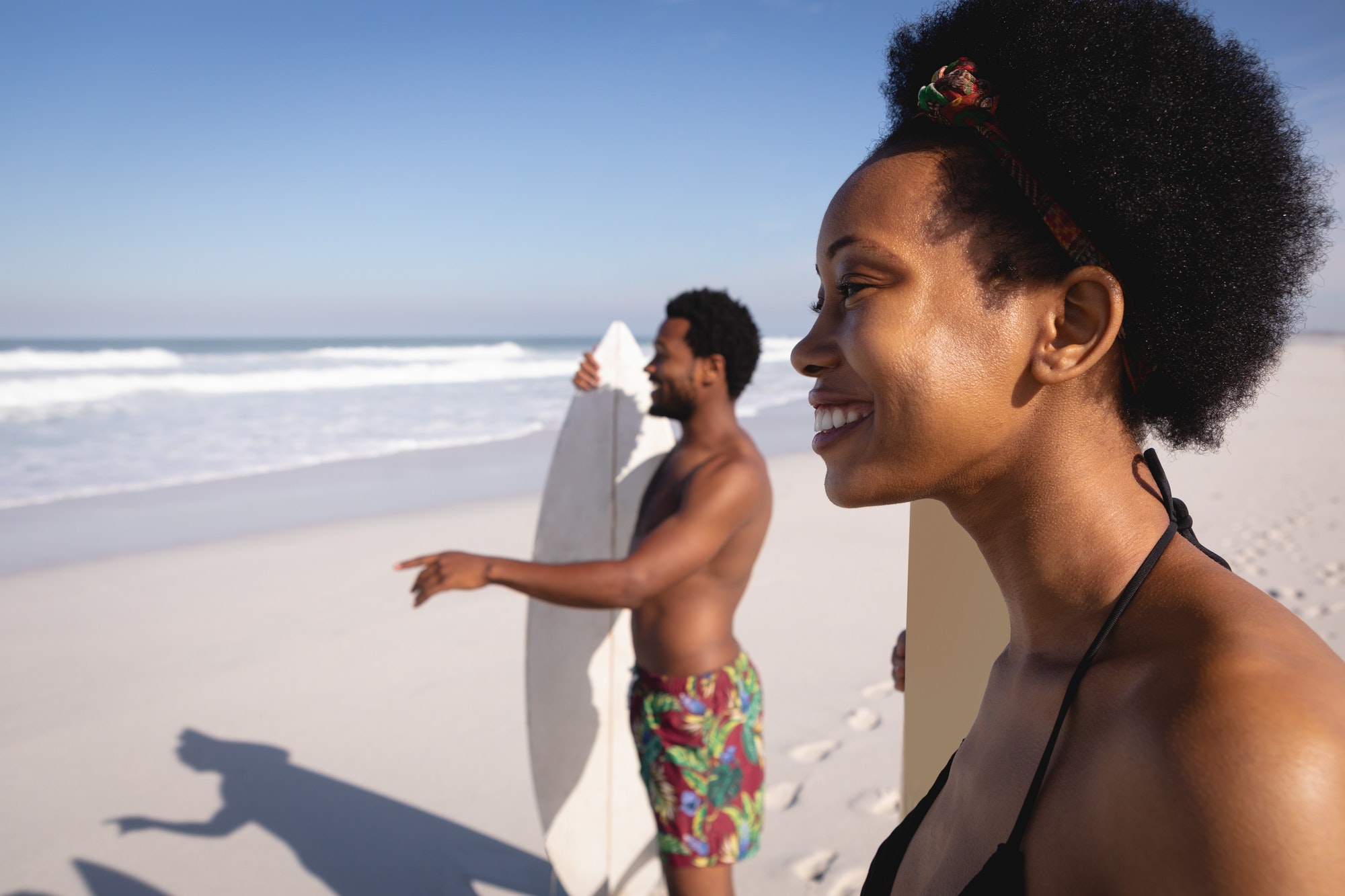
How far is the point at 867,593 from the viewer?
6496 mm

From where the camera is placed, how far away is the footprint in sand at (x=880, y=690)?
4.95 meters

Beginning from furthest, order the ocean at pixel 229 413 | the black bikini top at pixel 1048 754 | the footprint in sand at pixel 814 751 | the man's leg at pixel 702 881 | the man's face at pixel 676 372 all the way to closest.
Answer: the ocean at pixel 229 413
the footprint in sand at pixel 814 751
the man's face at pixel 676 372
the man's leg at pixel 702 881
the black bikini top at pixel 1048 754

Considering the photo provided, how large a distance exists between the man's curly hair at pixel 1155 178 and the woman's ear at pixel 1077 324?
0.02 m

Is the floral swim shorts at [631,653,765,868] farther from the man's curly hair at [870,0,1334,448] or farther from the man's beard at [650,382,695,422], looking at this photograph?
the man's curly hair at [870,0,1334,448]

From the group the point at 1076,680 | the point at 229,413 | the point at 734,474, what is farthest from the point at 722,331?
the point at 229,413

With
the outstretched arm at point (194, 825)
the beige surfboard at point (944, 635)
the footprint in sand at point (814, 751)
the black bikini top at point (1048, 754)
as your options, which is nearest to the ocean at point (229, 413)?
the outstretched arm at point (194, 825)

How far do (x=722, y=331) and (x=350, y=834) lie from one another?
287 cm

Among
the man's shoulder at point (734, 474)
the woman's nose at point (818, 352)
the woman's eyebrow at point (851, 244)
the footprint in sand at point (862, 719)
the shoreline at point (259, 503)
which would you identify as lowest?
the footprint in sand at point (862, 719)

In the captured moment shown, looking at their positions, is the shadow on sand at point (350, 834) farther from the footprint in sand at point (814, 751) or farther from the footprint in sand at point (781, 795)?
the footprint in sand at point (814, 751)

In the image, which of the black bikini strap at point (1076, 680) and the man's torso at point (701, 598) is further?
the man's torso at point (701, 598)

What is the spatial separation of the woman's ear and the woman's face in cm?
2

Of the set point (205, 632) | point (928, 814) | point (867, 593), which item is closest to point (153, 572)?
point (205, 632)

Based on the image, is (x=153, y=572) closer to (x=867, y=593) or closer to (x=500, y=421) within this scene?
(x=867, y=593)

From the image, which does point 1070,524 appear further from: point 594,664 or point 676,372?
point 594,664
